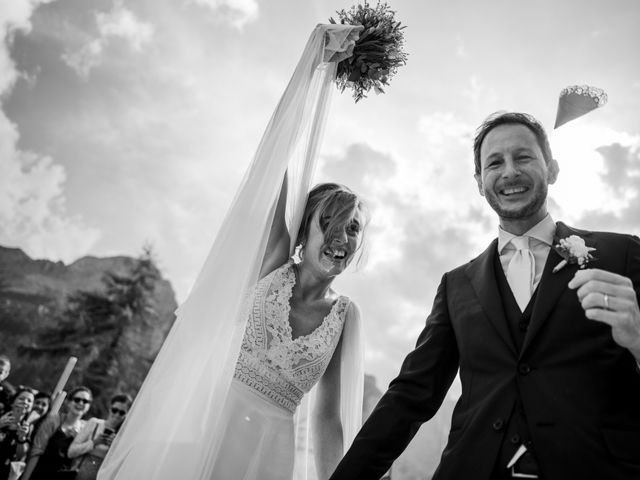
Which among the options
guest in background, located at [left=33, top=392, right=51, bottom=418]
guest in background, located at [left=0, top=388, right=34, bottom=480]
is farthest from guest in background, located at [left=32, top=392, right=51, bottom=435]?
guest in background, located at [left=0, top=388, right=34, bottom=480]

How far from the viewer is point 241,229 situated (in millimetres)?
2949

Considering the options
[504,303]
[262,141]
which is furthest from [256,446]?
[262,141]

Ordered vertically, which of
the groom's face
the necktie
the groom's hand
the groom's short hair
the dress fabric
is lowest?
the dress fabric

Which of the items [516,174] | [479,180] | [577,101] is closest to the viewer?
[516,174]

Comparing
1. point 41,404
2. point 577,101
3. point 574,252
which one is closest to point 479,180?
point 577,101

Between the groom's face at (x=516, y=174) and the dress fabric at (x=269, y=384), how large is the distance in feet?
5.34

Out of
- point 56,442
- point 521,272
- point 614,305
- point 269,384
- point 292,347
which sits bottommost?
point 56,442

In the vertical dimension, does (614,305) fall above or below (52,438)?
above

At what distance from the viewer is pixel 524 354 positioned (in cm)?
201

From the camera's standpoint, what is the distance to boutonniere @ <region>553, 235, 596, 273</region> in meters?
2.14

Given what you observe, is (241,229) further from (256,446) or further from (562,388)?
(562,388)

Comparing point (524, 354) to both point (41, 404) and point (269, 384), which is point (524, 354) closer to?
point (269, 384)

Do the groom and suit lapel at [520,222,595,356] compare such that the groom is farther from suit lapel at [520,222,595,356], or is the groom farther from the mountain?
the mountain

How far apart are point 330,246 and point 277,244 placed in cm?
48
